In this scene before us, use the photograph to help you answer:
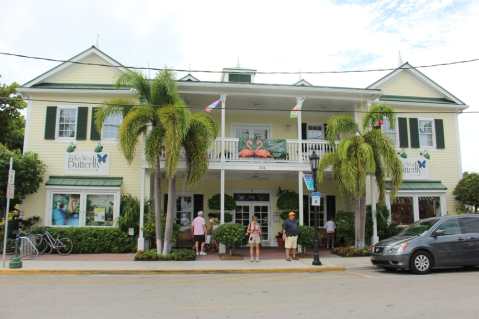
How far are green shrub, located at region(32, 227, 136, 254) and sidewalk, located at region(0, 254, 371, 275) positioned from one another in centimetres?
202

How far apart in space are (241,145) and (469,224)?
886cm

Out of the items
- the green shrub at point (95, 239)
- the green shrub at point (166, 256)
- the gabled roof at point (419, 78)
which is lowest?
the green shrub at point (166, 256)

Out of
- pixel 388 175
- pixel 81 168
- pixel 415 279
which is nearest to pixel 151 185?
pixel 81 168

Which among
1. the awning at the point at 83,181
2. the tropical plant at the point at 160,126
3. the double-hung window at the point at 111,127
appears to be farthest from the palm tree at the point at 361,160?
the double-hung window at the point at 111,127

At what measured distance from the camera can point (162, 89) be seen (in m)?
13.7

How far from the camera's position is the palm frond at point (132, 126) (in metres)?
13.1

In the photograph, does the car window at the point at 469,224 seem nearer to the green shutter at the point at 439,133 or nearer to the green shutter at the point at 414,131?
the green shutter at the point at 414,131

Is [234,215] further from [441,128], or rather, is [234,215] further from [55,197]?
[441,128]

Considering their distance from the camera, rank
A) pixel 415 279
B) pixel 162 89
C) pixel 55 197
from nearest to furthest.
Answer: pixel 415 279 → pixel 162 89 → pixel 55 197

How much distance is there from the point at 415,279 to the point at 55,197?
14331 millimetres

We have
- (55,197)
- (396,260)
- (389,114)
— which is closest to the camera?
(396,260)

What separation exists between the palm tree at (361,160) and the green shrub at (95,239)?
850 cm

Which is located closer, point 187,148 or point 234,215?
point 187,148

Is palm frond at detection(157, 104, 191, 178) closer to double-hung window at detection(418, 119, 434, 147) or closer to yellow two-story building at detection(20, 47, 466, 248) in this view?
yellow two-story building at detection(20, 47, 466, 248)
